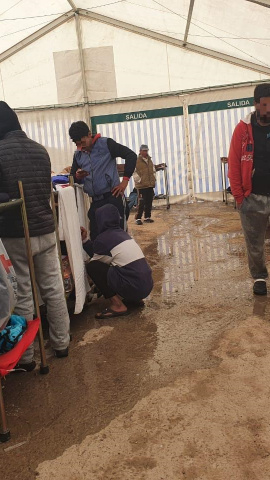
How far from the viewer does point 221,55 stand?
11602mm

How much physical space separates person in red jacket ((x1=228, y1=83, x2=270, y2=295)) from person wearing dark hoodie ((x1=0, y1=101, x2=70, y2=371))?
5.62 feet

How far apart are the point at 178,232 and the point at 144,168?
2.76 metres

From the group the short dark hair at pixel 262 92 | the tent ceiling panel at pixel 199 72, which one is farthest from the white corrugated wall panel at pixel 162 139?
the short dark hair at pixel 262 92

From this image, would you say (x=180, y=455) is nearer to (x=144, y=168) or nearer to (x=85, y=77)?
(x=144, y=168)

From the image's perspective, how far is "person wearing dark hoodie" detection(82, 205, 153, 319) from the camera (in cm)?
409

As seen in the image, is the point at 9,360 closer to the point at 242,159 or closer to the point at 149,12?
the point at 242,159

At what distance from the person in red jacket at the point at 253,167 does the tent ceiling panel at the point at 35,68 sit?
9360mm

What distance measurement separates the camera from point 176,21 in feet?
33.6

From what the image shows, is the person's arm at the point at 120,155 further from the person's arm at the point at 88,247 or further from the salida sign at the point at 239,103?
the salida sign at the point at 239,103

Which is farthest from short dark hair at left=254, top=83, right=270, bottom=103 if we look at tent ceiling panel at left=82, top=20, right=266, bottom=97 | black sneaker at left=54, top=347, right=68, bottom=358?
tent ceiling panel at left=82, top=20, right=266, bottom=97

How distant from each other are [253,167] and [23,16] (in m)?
8.30

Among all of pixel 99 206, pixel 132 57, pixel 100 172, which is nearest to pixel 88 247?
pixel 99 206

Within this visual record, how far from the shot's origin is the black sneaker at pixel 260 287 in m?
4.31

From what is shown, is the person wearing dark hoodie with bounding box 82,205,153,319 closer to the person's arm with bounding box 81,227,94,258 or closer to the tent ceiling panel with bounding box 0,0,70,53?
the person's arm with bounding box 81,227,94,258
